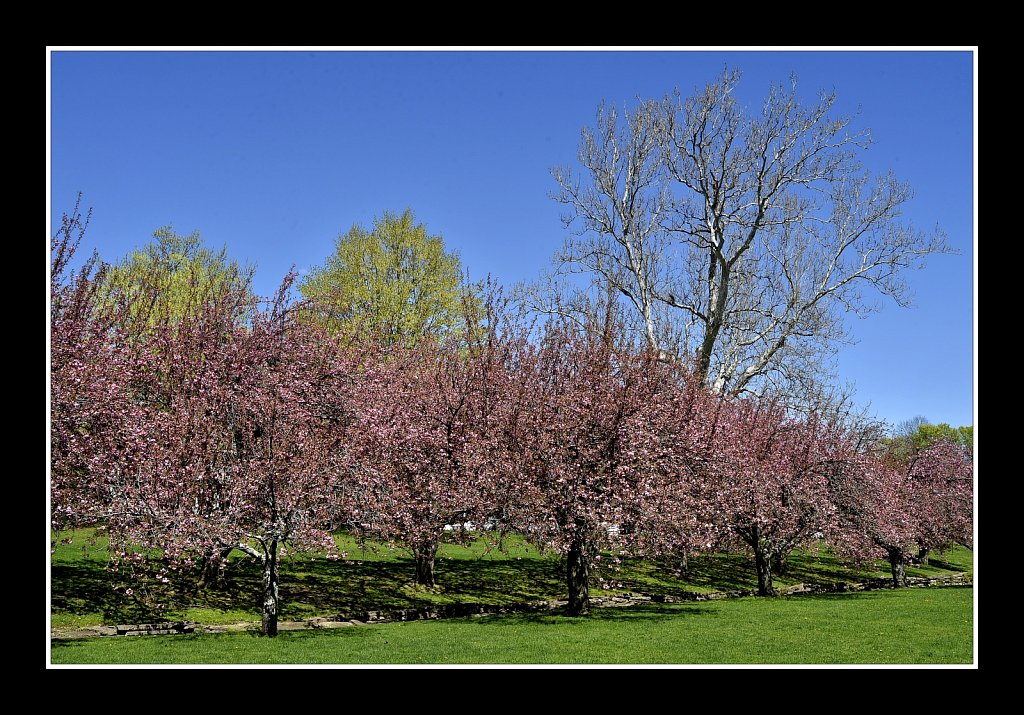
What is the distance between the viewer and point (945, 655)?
13688 mm

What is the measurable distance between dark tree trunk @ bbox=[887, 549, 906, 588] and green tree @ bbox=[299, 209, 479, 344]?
1948cm

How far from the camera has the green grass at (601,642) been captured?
1261 cm

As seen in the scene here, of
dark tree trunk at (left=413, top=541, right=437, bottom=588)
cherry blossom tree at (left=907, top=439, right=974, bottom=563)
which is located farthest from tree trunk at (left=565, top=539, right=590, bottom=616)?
cherry blossom tree at (left=907, top=439, right=974, bottom=563)

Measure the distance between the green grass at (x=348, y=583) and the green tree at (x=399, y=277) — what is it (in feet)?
33.3

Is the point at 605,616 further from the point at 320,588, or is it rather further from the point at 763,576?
the point at 763,576

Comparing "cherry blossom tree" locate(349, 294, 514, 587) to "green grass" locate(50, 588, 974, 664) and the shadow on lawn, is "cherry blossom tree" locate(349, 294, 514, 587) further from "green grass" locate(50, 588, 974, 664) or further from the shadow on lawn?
"green grass" locate(50, 588, 974, 664)

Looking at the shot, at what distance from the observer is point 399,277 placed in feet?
122

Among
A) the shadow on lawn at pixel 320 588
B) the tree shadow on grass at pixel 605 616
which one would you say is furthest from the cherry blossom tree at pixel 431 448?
the tree shadow on grass at pixel 605 616

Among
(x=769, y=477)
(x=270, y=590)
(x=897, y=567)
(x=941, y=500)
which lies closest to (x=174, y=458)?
(x=270, y=590)

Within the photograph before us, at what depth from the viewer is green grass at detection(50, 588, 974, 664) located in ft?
41.4

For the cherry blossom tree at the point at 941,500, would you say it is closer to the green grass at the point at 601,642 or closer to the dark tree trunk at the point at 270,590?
the green grass at the point at 601,642

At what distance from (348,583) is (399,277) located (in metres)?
18.7
